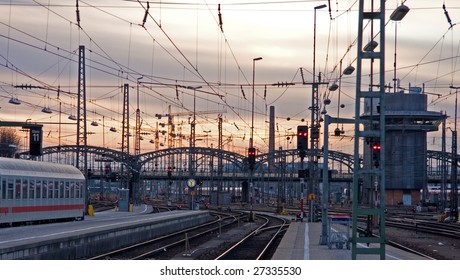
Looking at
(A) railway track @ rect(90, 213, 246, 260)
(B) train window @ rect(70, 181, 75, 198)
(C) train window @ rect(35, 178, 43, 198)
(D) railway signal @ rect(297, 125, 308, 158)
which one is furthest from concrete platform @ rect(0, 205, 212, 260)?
(D) railway signal @ rect(297, 125, 308, 158)

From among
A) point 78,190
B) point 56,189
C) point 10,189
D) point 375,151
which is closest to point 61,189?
point 56,189

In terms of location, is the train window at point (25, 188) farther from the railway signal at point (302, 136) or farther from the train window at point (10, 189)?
the railway signal at point (302, 136)

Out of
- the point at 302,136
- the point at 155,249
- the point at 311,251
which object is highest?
the point at 302,136

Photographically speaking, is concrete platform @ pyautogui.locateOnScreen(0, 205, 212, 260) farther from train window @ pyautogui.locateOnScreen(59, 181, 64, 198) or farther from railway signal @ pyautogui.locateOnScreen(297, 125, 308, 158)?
railway signal @ pyautogui.locateOnScreen(297, 125, 308, 158)

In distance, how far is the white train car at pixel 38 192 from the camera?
4188 centimetres

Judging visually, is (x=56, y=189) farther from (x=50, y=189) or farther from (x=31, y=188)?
(x=31, y=188)

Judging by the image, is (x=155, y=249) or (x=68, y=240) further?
(x=155, y=249)

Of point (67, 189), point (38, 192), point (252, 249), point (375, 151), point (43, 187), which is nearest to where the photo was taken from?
point (375, 151)

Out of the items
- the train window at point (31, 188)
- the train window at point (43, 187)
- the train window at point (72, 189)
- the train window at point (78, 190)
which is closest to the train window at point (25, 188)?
the train window at point (31, 188)

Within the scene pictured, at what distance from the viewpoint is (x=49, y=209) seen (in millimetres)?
49312

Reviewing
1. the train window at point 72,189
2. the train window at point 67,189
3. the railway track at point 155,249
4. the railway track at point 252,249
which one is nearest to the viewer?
the railway track at point 155,249

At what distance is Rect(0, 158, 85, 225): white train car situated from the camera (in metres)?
41.9

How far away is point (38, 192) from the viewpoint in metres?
47.2
